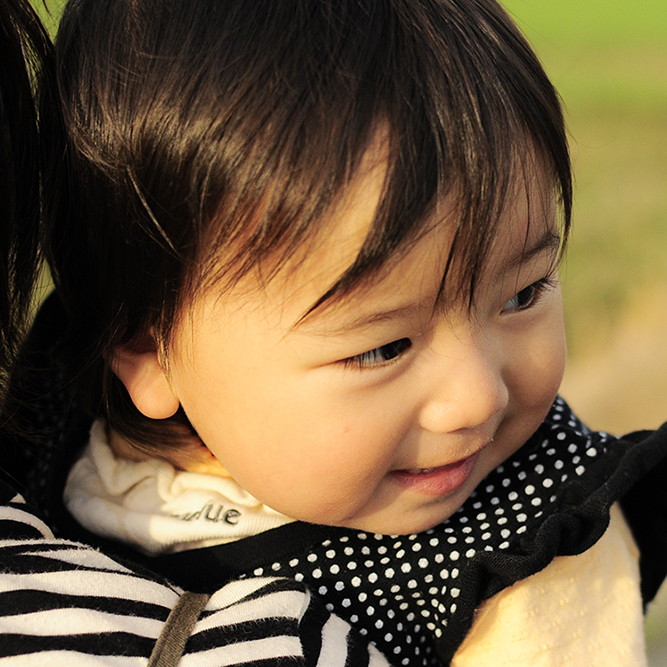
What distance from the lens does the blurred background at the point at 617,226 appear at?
2045 mm

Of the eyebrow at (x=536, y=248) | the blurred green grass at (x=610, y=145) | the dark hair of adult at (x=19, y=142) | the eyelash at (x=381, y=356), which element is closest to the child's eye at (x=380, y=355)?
the eyelash at (x=381, y=356)

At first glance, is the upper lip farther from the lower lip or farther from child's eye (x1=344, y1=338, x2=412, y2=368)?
child's eye (x1=344, y1=338, x2=412, y2=368)

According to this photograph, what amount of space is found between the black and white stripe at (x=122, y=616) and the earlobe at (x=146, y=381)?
0.18m

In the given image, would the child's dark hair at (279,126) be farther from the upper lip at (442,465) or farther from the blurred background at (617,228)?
the blurred background at (617,228)

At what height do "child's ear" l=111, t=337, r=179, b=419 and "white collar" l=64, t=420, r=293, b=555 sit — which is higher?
"child's ear" l=111, t=337, r=179, b=419

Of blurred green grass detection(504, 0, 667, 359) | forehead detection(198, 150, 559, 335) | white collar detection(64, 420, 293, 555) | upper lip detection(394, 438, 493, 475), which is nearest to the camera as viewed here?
forehead detection(198, 150, 559, 335)

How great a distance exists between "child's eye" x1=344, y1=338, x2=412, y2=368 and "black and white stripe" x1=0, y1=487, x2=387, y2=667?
0.26 meters

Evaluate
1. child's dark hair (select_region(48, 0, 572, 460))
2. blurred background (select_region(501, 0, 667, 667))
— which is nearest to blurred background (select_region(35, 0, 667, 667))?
blurred background (select_region(501, 0, 667, 667))

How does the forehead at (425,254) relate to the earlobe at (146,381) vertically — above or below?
above

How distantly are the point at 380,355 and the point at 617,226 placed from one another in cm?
219

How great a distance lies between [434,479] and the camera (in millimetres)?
939

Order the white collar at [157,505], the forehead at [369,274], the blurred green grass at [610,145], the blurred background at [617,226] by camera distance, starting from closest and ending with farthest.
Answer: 1. the forehead at [369,274]
2. the white collar at [157,505]
3. the blurred background at [617,226]
4. the blurred green grass at [610,145]

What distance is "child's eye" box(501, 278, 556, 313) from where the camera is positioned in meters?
0.93

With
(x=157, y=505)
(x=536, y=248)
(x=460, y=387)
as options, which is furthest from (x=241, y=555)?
(x=536, y=248)
